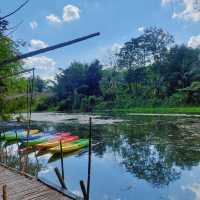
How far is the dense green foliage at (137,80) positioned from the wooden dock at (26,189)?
2569 cm

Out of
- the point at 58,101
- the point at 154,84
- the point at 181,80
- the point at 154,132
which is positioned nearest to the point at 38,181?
the point at 154,132

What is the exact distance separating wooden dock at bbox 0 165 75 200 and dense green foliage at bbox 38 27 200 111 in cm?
2569

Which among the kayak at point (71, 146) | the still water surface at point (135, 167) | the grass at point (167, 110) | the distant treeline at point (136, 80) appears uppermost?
the distant treeline at point (136, 80)

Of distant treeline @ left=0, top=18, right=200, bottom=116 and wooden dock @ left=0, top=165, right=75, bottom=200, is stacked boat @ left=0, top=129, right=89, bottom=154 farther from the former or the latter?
distant treeline @ left=0, top=18, right=200, bottom=116

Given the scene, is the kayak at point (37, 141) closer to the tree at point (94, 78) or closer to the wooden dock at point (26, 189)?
the wooden dock at point (26, 189)

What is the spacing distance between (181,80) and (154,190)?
27857mm

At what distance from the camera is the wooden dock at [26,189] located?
5.36m

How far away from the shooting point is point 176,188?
7621 millimetres

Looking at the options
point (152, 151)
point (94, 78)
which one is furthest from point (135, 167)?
point (94, 78)

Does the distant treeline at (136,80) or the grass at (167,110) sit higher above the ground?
the distant treeline at (136,80)

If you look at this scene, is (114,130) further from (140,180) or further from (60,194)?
(60,194)

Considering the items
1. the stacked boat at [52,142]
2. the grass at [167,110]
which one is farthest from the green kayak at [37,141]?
the grass at [167,110]

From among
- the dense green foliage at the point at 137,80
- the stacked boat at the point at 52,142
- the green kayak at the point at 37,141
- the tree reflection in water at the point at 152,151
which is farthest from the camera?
the dense green foliage at the point at 137,80

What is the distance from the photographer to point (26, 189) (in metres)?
5.75
